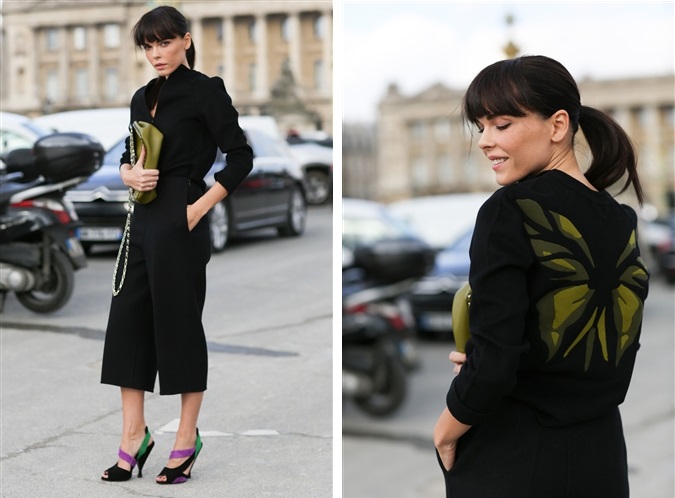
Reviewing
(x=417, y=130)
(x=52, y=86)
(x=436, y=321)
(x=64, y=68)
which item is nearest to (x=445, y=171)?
(x=417, y=130)

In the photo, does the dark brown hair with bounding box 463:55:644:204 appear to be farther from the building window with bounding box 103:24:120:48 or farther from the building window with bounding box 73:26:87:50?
the building window with bounding box 73:26:87:50

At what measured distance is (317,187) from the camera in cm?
446

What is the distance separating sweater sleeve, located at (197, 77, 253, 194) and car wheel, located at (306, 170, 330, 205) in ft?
7.30

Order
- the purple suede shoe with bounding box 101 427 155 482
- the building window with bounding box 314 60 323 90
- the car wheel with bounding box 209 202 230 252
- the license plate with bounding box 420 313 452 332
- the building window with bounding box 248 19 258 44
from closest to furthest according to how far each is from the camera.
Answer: the purple suede shoe with bounding box 101 427 155 482 → the car wheel with bounding box 209 202 230 252 → the building window with bounding box 248 19 258 44 → the building window with bounding box 314 60 323 90 → the license plate with bounding box 420 313 452 332

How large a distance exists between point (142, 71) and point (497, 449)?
2.01 metres

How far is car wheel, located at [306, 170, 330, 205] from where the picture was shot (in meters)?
4.32

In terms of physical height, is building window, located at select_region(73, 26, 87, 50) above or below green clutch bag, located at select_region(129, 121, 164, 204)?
above

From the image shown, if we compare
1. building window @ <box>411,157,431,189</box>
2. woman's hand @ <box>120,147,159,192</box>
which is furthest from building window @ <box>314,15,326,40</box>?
building window @ <box>411,157,431,189</box>

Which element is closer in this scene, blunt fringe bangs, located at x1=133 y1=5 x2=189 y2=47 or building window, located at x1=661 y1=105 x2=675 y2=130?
blunt fringe bangs, located at x1=133 y1=5 x2=189 y2=47

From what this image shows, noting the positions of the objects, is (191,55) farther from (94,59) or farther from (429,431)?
(429,431)

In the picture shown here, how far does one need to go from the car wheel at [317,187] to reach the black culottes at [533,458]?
118 inches

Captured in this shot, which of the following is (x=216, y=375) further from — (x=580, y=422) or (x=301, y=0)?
(x=301, y=0)

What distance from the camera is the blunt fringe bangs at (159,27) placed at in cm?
188

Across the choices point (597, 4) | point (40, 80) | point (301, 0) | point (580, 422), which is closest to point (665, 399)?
point (597, 4)
